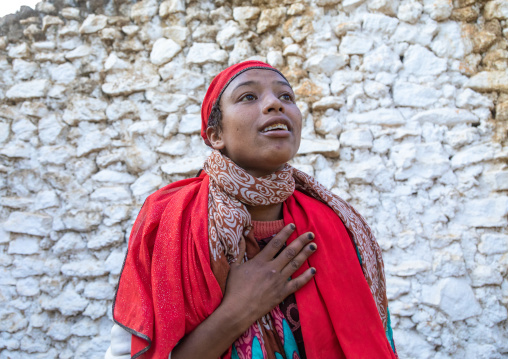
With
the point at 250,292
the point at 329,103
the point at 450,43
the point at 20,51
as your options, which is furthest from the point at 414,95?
the point at 20,51

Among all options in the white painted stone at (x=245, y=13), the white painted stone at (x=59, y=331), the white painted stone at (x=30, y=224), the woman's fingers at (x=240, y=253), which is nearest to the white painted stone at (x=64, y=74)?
the white painted stone at (x=30, y=224)

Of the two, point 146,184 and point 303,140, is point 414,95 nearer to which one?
point 303,140

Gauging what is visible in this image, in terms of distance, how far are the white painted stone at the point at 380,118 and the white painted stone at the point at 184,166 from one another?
1024 millimetres

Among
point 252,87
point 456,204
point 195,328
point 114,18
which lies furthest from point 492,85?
point 114,18

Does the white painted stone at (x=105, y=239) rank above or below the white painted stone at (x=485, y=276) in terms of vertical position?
above

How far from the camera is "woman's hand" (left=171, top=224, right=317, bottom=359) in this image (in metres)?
0.87

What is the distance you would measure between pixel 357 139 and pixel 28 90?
7.78 ft

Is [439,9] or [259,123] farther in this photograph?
Result: [439,9]

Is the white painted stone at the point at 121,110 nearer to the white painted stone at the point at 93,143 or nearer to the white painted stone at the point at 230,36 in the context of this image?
the white painted stone at the point at 93,143

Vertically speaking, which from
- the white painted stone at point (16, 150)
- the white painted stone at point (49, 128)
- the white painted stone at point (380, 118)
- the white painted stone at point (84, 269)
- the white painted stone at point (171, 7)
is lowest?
the white painted stone at point (84, 269)

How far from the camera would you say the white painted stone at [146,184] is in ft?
7.53

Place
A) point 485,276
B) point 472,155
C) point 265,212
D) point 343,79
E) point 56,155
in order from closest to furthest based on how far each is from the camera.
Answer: point 265,212 < point 485,276 < point 472,155 < point 343,79 < point 56,155

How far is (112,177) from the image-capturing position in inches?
91.9

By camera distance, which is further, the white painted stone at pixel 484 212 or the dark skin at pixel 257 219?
the white painted stone at pixel 484 212
